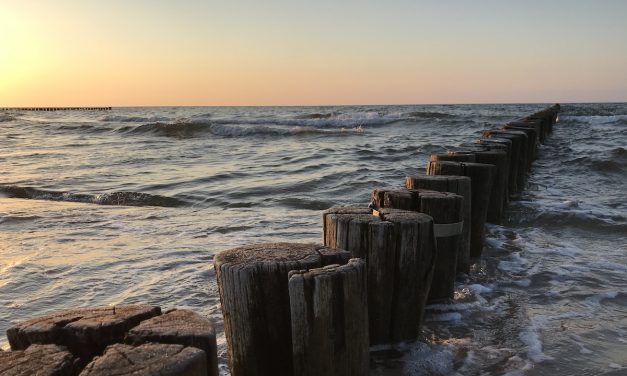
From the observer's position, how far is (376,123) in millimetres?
35500

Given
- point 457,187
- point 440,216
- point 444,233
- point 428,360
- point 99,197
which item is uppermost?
point 457,187

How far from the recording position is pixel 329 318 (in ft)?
6.98

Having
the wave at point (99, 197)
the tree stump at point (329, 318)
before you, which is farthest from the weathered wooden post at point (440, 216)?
the wave at point (99, 197)

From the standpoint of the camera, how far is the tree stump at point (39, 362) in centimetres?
149

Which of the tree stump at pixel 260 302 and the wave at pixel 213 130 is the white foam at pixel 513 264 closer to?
the tree stump at pixel 260 302

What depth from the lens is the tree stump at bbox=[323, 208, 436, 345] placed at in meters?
2.87

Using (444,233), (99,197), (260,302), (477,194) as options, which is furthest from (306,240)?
(99,197)

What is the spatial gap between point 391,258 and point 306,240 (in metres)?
3.18

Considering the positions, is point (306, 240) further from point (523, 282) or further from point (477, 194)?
point (523, 282)

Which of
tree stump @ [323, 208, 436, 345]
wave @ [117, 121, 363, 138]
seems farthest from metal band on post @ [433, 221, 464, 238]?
wave @ [117, 121, 363, 138]

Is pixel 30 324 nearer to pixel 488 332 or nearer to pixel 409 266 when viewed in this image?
pixel 409 266

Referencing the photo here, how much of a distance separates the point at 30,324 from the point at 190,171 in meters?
10.8

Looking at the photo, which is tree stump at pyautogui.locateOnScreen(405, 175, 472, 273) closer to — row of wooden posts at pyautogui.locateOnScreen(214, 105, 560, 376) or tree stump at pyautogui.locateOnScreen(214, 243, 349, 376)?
row of wooden posts at pyautogui.locateOnScreen(214, 105, 560, 376)

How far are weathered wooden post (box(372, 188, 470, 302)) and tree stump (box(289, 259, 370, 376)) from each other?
1399 mm
